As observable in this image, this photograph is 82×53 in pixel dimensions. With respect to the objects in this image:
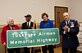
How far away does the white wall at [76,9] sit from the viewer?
7.47 m

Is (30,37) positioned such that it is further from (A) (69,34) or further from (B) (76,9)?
(B) (76,9)

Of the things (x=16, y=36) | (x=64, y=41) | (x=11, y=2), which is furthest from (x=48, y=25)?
(x=11, y=2)

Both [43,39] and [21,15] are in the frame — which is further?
[21,15]

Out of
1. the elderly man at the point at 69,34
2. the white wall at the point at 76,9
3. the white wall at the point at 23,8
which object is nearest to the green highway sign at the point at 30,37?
the elderly man at the point at 69,34

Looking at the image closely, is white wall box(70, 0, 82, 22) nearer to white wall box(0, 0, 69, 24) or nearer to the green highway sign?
white wall box(0, 0, 69, 24)

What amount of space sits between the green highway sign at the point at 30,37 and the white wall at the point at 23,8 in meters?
1.94

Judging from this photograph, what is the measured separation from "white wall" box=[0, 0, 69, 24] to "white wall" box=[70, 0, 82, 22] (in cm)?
89

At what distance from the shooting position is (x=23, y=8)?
20.4ft

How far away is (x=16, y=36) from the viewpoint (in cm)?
391

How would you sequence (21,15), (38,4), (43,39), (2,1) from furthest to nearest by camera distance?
(38,4), (21,15), (2,1), (43,39)

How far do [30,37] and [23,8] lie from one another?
2.40 metres

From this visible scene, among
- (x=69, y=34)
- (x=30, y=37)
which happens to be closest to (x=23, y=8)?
(x=30, y=37)

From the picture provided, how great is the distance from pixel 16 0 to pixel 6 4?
1.42 feet

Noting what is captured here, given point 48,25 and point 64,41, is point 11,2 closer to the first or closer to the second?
point 48,25
